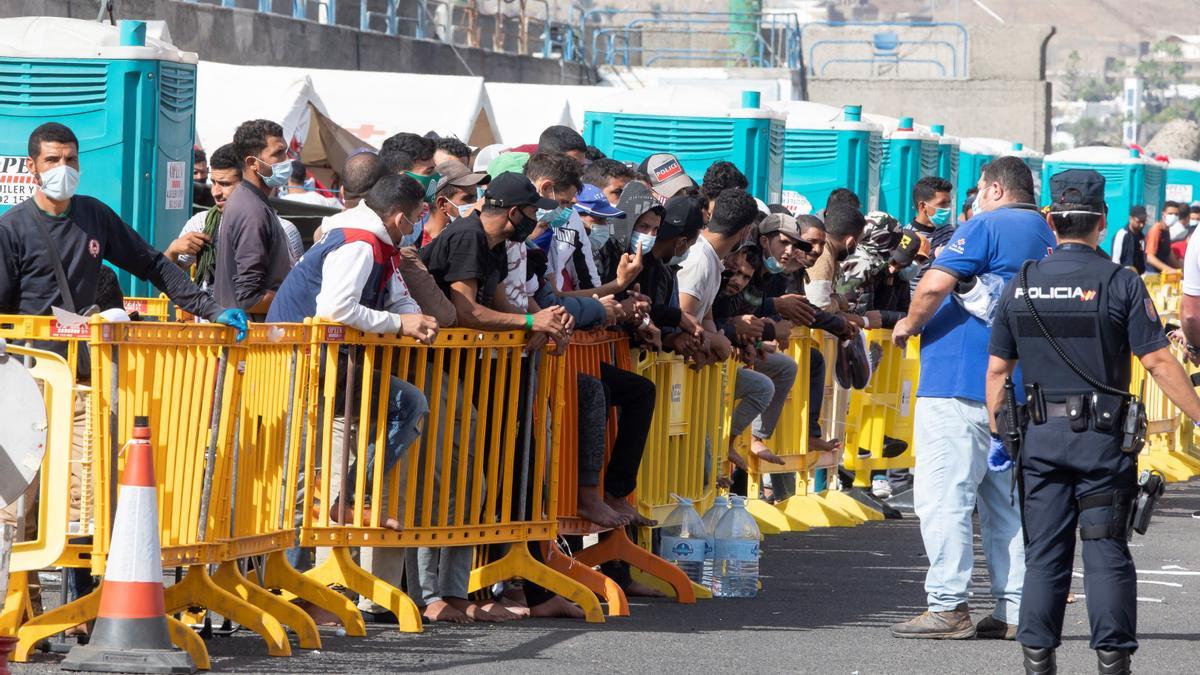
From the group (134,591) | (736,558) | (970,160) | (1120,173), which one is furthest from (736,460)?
(1120,173)

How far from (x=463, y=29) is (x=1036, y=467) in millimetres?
27754

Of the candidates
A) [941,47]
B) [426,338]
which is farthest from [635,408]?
[941,47]

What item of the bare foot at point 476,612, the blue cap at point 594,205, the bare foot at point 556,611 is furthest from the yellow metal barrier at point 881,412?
the bare foot at point 476,612

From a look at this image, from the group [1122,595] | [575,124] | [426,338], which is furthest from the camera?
[575,124]

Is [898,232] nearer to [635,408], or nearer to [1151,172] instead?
[635,408]

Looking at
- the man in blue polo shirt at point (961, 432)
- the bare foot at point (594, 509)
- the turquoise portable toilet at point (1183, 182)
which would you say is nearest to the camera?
the man in blue polo shirt at point (961, 432)

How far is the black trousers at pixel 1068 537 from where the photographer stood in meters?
7.33

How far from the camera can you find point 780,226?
37.1 feet

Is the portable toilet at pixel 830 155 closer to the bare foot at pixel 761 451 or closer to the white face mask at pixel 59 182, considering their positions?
the bare foot at pixel 761 451

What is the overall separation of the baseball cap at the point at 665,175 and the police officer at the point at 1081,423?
145 inches

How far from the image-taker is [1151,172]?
32.0m

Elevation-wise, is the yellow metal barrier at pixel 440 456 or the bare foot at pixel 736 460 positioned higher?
the yellow metal barrier at pixel 440 456

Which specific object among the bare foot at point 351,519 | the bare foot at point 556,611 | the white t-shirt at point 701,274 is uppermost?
the white t-shirt at point 701,274

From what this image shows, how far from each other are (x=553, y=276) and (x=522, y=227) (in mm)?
1081
